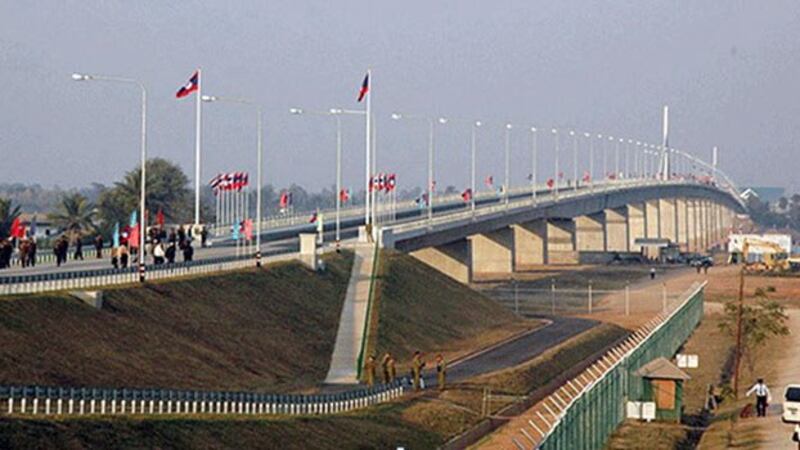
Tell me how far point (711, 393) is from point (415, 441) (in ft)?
76.4

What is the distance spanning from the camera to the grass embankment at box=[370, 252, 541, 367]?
257 feet

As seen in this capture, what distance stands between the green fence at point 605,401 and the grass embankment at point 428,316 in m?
9.43

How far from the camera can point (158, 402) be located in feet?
143

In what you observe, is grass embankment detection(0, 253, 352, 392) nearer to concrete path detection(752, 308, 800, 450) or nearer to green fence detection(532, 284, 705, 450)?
green fence detection(532, 284, 705, 450)

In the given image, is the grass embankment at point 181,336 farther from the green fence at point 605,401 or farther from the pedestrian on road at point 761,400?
the pedestrian on road at point 761,400

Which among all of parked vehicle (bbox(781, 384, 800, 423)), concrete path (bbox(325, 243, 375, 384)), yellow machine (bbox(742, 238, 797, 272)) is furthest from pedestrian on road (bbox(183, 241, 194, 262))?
yellow machine (bbox(742, 238, 797, 272))

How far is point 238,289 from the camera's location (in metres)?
75.1

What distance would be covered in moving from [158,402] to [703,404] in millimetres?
31538

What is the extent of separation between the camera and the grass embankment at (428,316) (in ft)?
257

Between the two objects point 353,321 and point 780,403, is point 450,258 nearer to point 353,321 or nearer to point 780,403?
point 353,321

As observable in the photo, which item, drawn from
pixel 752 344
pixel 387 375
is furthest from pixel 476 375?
pixel 752 344

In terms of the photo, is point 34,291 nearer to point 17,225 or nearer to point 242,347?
point 242,347

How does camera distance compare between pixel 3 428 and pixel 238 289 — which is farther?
pixel 238 289

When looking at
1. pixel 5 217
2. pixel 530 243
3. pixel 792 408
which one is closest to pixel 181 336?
pixel 792 408
